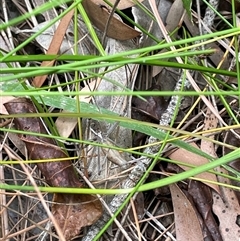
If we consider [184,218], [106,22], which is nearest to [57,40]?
[106,22]

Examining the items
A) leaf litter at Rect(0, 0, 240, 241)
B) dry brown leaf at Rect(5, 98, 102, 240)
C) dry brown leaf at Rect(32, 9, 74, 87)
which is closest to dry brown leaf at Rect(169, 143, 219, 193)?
leaf litter at Rect(0, 0, 240, 241)

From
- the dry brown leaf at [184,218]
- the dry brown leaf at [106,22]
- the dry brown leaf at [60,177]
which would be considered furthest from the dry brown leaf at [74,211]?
the dry brown leaf at [106,22]

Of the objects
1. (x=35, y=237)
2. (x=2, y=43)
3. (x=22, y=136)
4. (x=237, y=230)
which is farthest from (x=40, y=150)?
(x=237, y=230)

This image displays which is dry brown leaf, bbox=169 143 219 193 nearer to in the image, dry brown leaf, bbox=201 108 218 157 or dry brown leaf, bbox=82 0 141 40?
dry brown leaf, bbox=201 108 218 157

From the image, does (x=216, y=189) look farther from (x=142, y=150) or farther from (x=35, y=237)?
(x=35, y=237)

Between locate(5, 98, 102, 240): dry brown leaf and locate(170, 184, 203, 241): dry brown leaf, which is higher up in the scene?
locate(5, 98, 102, 240): dry brown leaf

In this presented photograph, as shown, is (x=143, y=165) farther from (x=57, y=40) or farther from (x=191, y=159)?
(x=57, y=40)

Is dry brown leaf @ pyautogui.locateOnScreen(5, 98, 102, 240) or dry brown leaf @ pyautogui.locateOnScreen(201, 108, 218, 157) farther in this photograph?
dry brown leaf @ pyautogui.locateOnScreen(201, 108, 218, 157)

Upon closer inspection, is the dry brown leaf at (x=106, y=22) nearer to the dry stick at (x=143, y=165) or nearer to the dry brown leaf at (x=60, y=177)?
the dry stick at (x=143, y=165)
